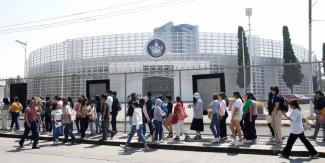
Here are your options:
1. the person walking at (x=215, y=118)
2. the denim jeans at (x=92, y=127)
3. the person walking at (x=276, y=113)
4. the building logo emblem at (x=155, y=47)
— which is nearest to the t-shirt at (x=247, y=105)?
the person walking at (x=276, y=113)

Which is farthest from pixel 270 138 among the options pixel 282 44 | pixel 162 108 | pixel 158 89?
pixel 282 44

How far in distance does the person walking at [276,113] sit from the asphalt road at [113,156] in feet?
4.83

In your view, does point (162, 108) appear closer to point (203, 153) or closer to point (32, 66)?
point (203, 153)

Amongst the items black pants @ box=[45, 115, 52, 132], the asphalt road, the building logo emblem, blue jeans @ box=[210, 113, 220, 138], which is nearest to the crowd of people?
blue jeans @ box=[210, 113, 220, 138]

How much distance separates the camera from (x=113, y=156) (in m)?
10.9

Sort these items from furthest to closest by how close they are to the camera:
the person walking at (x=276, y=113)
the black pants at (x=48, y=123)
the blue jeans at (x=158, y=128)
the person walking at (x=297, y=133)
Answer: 1. the black pants at (x=48, y=123)
2. the blue jeans at (x=158, y=128)
3. the person walking at (x=276, y=113)
4. the person walking at (x=297, y=133)

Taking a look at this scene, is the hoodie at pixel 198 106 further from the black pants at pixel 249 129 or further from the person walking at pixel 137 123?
the person walking at pixel 137 123

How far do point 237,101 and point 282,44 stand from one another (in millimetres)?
55752

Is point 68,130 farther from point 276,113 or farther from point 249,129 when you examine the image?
point 276,113

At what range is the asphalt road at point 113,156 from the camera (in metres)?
10.0

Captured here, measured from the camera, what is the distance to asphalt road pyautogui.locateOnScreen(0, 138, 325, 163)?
10.0 metres

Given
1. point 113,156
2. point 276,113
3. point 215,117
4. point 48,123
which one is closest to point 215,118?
point 215,117

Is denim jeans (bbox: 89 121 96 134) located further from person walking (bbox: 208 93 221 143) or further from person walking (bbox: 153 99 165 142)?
person walking (bbox: 208 93 221 143)

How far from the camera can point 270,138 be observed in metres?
13.1
